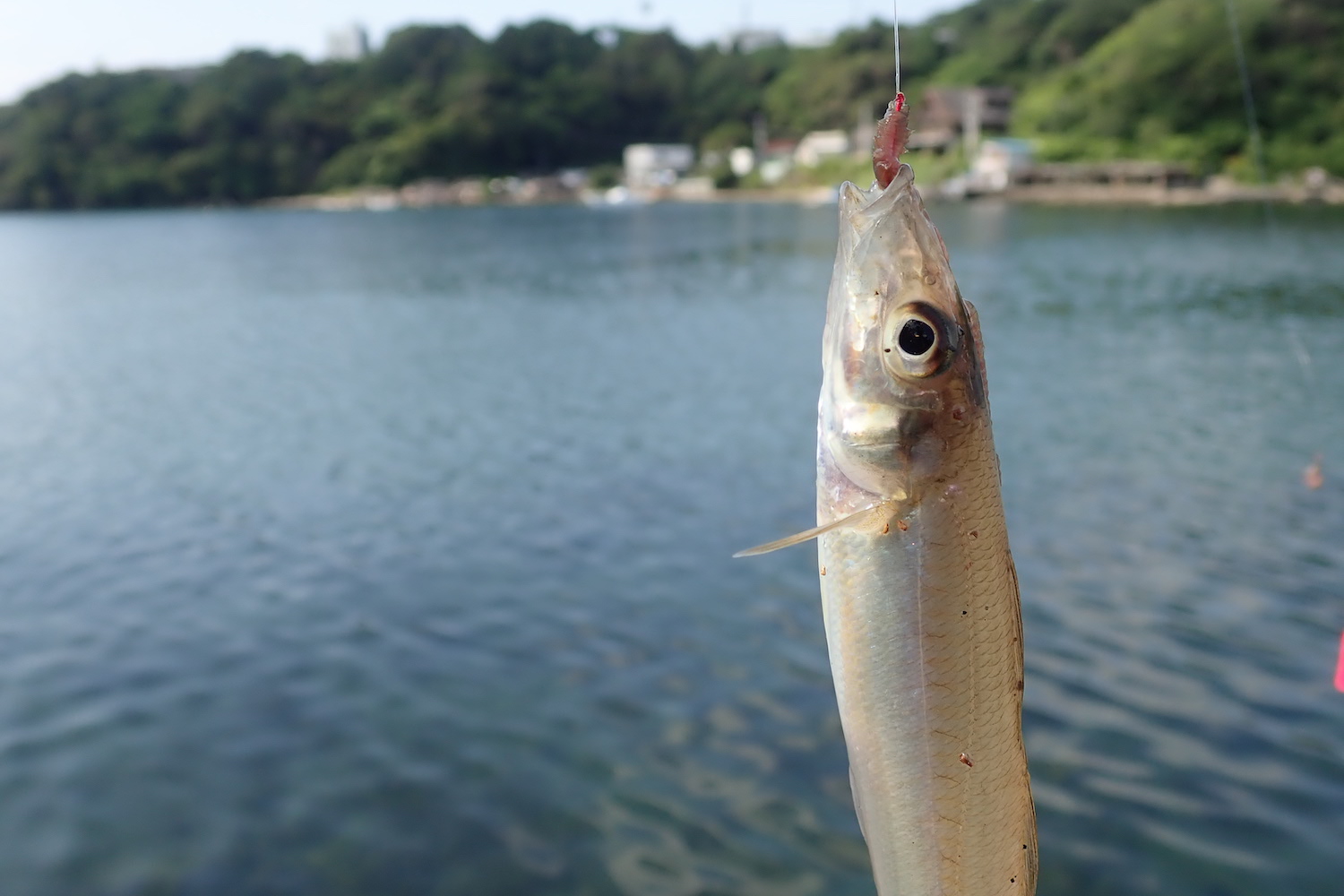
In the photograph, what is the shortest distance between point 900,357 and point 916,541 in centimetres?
35

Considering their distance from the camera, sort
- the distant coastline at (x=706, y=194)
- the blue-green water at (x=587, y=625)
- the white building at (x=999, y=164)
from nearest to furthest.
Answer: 1. the blue-green water at (x=587, y=625)
2. the distant coastline at (x=706, y=194)
3. the white building at (x=999, y=164)

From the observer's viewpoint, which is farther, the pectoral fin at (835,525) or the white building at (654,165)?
the white building at (654,165)

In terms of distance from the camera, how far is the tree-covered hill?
9944cm

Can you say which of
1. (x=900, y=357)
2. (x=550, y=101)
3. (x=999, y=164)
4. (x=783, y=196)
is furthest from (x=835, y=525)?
(x=550, y=101)

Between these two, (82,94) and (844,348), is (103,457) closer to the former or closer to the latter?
(844,348)

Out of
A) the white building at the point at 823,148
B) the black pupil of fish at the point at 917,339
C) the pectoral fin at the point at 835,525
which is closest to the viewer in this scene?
the pectoral fin at the point at 835,525

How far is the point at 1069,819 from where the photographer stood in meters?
6.49

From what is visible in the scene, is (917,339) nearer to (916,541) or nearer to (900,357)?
(900,357)

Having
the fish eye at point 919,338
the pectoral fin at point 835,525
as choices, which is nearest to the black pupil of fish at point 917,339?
the fish eye at point 919,338

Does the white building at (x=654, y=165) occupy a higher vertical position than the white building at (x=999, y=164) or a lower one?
higher

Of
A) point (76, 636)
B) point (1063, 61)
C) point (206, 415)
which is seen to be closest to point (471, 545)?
point (76, 636)

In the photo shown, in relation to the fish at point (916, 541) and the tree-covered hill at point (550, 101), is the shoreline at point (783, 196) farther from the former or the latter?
the fish at point (916, 541)

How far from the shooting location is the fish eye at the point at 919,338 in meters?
2.04

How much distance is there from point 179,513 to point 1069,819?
11.0 metres
